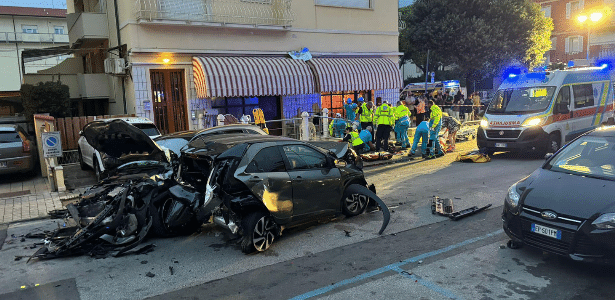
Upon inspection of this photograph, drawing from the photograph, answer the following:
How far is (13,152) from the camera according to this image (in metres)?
10.9

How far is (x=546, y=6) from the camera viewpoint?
42.2 meters

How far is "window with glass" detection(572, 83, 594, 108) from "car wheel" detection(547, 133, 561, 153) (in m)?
1.26

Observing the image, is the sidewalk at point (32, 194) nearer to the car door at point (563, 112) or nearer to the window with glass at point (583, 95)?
the car door at point (563, 112)

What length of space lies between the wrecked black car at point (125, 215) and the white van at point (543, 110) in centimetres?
922

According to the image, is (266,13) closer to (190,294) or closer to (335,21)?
(335,21)

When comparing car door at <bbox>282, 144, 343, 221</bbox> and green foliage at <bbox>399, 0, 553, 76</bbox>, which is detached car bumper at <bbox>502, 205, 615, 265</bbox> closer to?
car door at <bbox>282, 144, 343, 221</bbox>

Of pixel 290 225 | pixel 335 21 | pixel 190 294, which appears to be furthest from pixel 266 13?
pixel 190 294

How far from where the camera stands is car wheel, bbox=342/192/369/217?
708 cm

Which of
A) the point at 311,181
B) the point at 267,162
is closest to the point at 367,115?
the point at 311,181

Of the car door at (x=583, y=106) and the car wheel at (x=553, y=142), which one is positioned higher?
the car door at (x=583, y=106)

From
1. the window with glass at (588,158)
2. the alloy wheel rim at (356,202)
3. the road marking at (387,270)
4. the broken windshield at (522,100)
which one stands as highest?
the broken windshield at (522,100)

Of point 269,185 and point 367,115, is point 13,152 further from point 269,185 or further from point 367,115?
point 367,115

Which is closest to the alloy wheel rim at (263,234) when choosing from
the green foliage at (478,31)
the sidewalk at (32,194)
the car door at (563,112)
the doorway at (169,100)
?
the sidewalk at (32,194)

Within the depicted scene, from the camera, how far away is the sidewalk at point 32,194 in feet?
27.4
